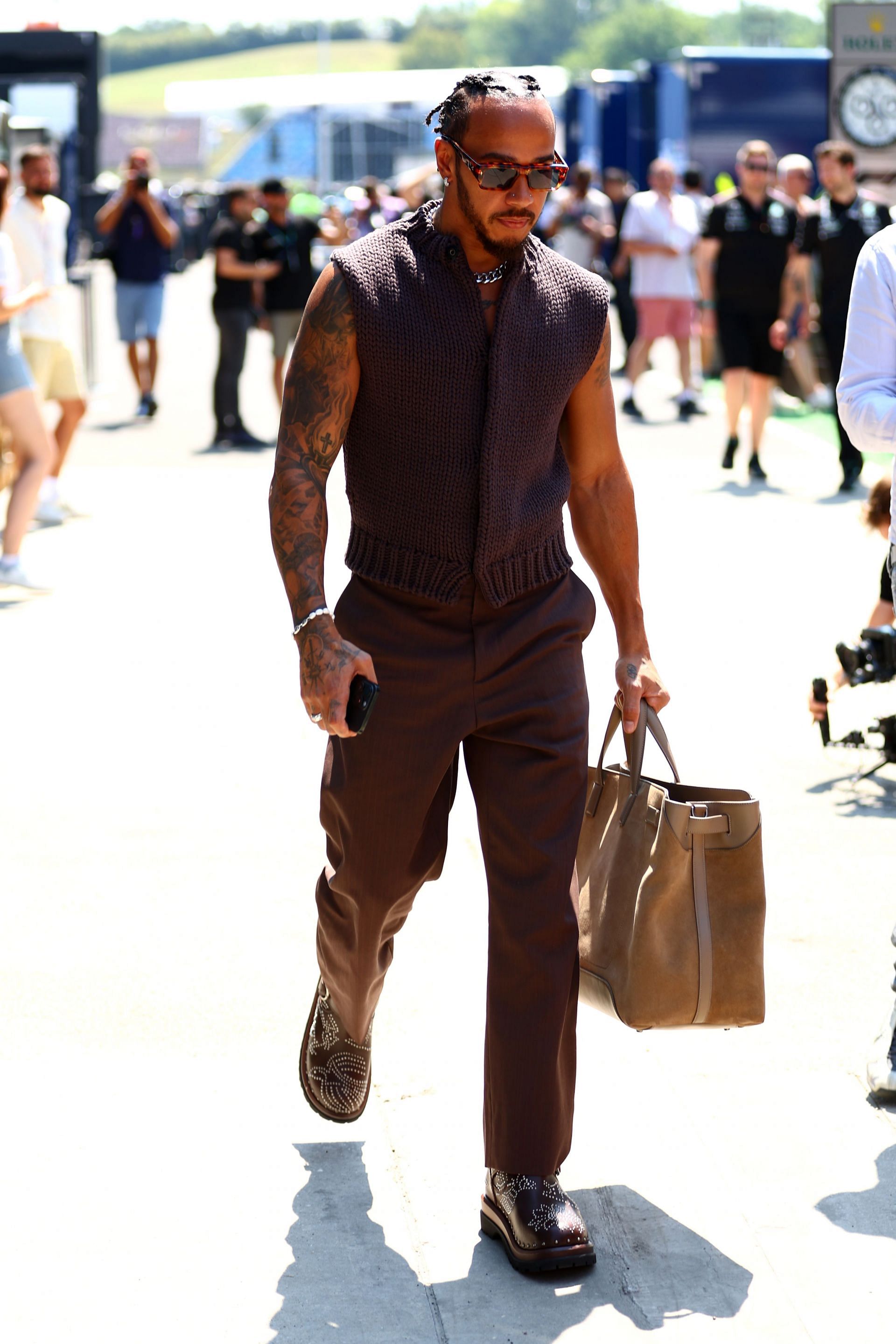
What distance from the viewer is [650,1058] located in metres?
4.00

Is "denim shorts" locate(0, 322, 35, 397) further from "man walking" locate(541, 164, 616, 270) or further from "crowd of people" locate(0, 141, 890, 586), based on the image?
"man walking" locate(541, 164, 616, 270)

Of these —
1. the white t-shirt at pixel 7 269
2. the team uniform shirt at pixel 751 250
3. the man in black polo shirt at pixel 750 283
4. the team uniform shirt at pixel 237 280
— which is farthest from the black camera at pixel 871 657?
the team uniform shirt at pixel 237 280

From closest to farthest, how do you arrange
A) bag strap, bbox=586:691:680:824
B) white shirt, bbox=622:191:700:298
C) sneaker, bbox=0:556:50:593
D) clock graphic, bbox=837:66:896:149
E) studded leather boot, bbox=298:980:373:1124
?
bag strap, bbox=586:691:680:824 < studded leather boot, bbox=298:980:373:1124 < sneaker, bbox=0:556:50:593 < clock graphic, bbox=837:66:896:149 < white shirt, bbox=622:191:700:298

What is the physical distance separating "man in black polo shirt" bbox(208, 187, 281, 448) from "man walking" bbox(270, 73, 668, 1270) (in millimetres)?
11002

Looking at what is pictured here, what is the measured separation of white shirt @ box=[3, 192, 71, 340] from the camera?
405 inches

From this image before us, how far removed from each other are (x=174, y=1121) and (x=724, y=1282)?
1.14 m

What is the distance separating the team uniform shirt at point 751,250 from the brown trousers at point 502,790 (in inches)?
383

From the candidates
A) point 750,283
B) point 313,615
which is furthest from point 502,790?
point 750,283

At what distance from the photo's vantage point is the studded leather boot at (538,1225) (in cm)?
309

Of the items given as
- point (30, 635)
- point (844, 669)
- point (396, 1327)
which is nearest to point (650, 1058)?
point (396, 1327)

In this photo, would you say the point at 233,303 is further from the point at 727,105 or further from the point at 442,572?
the point at 727,105

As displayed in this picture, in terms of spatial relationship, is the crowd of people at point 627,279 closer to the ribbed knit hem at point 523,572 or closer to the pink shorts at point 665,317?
the pink shorts at point 665,317

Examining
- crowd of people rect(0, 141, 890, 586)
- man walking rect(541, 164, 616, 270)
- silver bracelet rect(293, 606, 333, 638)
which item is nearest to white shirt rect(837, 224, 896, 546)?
silver bracelet rect(293, 606, 333, 638)

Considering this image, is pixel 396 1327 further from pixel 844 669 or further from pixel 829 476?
pixel 829 476
